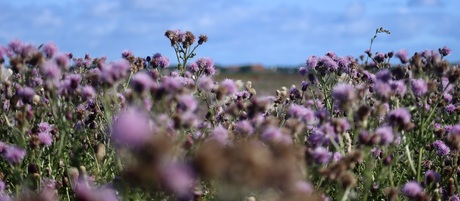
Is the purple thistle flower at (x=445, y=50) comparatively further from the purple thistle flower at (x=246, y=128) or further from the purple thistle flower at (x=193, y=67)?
the purple thistle flower at (x=246, y=128)

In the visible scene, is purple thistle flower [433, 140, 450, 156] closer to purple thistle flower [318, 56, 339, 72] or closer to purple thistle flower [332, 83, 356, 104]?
purple thistle flower [318, 56, 339, 72]

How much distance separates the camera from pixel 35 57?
362 centimetres

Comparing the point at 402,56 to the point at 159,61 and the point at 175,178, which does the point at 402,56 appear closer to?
the point at 159,61

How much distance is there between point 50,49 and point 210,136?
1230 mm

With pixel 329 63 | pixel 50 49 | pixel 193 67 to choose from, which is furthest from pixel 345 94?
pixel 193 67

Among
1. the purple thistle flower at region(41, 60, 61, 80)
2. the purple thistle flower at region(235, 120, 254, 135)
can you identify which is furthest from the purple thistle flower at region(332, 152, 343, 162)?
the purple thistle flower at region(41, 60, 61, 80)

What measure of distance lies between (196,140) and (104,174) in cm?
148

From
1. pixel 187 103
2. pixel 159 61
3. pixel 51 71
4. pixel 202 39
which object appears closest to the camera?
pixel 187 103

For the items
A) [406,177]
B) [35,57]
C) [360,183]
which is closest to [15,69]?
[35,57]

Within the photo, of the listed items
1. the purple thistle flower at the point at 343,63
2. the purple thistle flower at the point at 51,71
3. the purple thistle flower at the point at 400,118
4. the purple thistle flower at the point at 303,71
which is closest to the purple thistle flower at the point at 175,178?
the purple thistle flower at the point at 400,118

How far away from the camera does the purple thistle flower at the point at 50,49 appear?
3.88 m

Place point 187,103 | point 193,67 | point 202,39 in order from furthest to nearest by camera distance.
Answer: point 202,39, point 193,67, point 187,103

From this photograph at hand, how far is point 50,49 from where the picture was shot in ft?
12.8

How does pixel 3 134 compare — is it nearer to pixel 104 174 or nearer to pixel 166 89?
pixel 104 174
